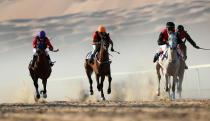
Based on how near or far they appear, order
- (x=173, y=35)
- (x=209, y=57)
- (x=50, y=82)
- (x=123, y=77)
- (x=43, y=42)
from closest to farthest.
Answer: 1. (x=173, y=35)
2. (x=43, y=42)
3. (x=123, y=77)
4. (x=50, y=82)
5. (x=209, y=57)

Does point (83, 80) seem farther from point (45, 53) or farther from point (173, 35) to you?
point (173, 35)

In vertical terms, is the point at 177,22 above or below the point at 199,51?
above

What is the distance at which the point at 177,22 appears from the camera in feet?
245

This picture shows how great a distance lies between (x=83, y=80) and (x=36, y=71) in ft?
35.3

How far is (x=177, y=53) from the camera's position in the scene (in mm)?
15906

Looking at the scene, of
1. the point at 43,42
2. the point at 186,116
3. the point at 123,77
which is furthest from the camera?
the point at 123,77

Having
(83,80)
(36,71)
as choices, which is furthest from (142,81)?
(36,71)

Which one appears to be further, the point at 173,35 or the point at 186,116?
the point at 173,35

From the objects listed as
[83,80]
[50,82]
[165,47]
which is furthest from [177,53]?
[50,82]

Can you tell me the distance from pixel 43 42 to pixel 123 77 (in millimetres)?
9930

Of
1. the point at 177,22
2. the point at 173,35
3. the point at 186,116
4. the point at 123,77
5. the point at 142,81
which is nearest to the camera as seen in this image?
the point at 186,116

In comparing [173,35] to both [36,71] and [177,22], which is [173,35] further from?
[177,22]

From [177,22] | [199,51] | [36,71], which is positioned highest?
[177,22]

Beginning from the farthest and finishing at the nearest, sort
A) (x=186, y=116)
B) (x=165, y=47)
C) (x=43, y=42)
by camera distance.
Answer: (x=43, y=42)
(x=165, y=47)
(x=186, y=116)
